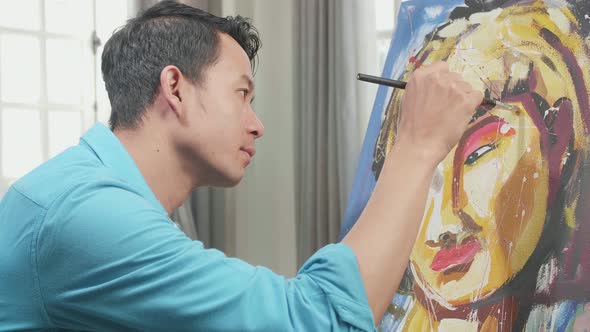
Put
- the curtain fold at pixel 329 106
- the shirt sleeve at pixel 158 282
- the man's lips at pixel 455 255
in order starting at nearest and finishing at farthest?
the shirt sleeve at pixel 158 282
the man's lips at pixel 455 255
the curtain fold at pixel 329 106

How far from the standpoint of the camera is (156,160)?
1.23 m

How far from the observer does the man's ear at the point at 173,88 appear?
1238 millimetres

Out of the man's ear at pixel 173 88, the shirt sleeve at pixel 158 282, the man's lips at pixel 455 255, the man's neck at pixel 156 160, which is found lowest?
the man's lips at pixel 455 255

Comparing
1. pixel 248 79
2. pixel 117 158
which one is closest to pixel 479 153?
pixel 248 79

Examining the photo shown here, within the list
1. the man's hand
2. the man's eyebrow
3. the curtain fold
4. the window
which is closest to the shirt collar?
the man's eyebrow

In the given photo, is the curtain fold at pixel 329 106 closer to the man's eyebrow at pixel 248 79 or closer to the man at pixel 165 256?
the man's eyebrow at pixel 248 79

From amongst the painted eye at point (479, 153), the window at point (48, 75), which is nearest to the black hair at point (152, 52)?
the painted eye at point (479, 153)

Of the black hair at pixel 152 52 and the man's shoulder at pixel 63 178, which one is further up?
the black hair at pixel 152 52

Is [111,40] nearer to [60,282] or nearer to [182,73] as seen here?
[182,73]

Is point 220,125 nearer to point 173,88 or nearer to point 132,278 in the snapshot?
point 173,88

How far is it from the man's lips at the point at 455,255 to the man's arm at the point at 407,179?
25.9 inches

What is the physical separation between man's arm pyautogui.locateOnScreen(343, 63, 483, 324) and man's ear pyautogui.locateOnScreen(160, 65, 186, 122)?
1.13 ft

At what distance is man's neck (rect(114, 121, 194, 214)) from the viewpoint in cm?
123

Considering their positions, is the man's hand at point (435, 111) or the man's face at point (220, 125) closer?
the man's hand at point (435, 111)
